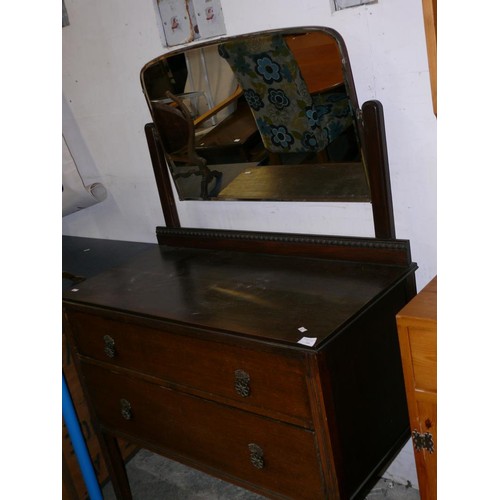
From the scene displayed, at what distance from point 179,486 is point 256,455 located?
3.10ft

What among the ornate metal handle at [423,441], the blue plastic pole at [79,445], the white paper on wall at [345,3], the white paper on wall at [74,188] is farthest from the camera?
the white paper on wall at [74,188]

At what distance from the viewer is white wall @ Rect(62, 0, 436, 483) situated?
1587 millimetres

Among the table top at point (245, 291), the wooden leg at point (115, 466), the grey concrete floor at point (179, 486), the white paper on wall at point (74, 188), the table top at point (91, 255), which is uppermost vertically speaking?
the white paper on wall at point (74, 188)

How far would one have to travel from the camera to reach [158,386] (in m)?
1.79

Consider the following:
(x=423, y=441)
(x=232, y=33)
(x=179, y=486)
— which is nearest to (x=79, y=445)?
(x=179, y=486)

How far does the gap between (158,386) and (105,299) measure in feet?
0.99

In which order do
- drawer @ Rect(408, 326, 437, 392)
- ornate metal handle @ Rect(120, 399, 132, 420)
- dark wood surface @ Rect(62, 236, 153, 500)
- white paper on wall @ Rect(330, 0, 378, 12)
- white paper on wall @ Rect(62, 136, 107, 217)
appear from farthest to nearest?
white paper on wall @ Rect(62, 136, 107, 217), dark wood surface @ Rect(62, 236, 153, 500), ornate metal handle @ Rect(120, 399, 132, 420), white paper on wall @ Rect(330, 0, 378, 12), drawer @ Rect(408, 326, 437, 392)

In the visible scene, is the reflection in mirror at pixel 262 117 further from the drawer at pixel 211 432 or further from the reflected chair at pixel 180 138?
the drawer at pixel 211 432

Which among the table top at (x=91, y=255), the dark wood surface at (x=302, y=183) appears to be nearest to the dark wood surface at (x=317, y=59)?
the dark wood surface at (x=302, y=183)

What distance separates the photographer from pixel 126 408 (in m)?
1.96

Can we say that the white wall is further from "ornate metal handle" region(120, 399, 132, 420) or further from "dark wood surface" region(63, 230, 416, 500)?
"ornate metal handle" region(120, 399, 132, 420)

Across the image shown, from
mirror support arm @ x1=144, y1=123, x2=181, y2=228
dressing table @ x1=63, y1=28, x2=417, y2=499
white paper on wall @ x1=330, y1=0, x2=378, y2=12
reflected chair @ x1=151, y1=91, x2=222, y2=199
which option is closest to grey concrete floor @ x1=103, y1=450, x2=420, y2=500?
dressing table @ x1=63, y1=28, x2=417, y2=499

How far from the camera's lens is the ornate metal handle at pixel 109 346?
186cm

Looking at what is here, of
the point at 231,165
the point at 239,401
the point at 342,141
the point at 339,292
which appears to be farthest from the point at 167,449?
the point at 342,141
